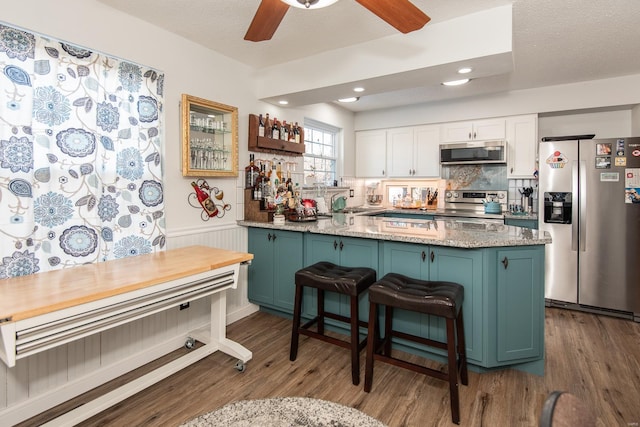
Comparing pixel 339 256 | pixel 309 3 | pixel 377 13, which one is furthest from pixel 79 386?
pixel 377 13

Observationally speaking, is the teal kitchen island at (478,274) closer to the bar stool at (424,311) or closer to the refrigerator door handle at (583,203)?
the bar stool at (424,311)

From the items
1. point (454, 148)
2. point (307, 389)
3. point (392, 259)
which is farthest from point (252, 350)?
point (454, 148)

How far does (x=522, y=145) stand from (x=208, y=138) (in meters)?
3.77

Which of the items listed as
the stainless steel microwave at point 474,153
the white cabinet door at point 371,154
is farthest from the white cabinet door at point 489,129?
the white cabinet door at point 371,154

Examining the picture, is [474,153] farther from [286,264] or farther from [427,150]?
[286,264]

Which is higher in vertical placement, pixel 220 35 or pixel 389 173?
pixel 220 35

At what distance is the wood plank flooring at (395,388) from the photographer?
1.89 meters

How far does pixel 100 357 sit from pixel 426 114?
15.2 feet

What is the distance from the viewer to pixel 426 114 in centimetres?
489

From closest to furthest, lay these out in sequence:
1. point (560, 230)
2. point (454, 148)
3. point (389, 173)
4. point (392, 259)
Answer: point (392, 259) < point (560, 230) < point (454, 148) < point (389, 173)

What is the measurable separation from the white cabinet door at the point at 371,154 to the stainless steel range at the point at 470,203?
1067 millimetres

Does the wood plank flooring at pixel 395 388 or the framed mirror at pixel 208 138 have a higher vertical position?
the framed mirror at pixel 208 138

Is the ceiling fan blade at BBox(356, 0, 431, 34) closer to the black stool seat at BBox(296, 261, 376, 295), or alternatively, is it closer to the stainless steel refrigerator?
the black stool seat at BBox(296, 261, 376, 295)

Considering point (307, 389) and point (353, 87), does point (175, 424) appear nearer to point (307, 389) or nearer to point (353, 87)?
point (307, 389)
